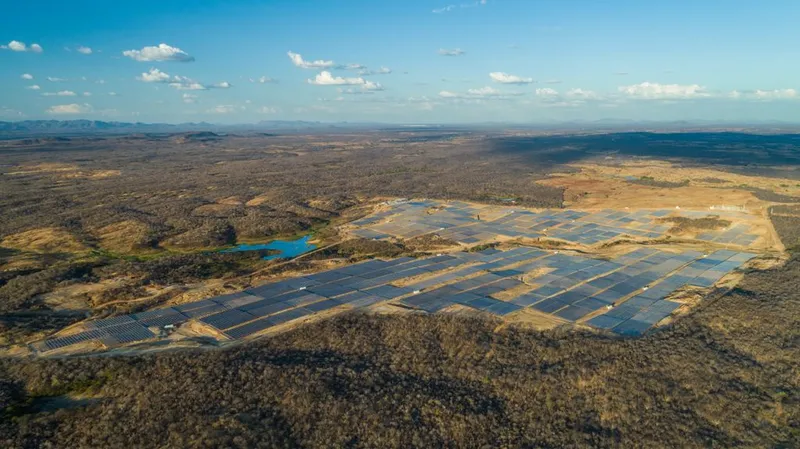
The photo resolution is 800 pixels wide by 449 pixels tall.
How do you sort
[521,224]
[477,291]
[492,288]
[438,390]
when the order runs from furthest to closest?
1. [521,224]
2. [492,288]
3. [477,291]
4. [438,390]

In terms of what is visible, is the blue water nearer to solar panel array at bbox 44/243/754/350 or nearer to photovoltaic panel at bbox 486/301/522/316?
solar panel array at bbox 44/243/754/350

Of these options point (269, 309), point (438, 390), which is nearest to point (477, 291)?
point (438, 390)

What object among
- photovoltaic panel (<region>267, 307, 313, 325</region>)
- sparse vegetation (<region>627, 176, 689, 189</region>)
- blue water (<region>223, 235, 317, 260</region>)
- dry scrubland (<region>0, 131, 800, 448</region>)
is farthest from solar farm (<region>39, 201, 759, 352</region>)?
sparse vegetation (<region>627, 176, 689, 189</region>)

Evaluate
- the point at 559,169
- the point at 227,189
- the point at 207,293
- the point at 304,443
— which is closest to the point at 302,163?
the point at 227,189

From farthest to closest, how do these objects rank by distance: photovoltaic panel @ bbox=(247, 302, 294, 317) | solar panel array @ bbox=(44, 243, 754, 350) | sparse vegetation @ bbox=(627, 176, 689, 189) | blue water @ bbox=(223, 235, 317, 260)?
sparse vegetation @ bbox=(627, 176, 689, 189) → blue water @ bbox=(223, 235, 317, 260) → photovoltaic panel @ bbox=(247, 302, 294, 317) → solar panel array @ bbox=(44, 243, 754, 350)

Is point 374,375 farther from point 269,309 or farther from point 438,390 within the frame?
point 269,309

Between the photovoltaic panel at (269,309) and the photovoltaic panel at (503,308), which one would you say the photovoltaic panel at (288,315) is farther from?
the photovoltaic panel at (503,308)
